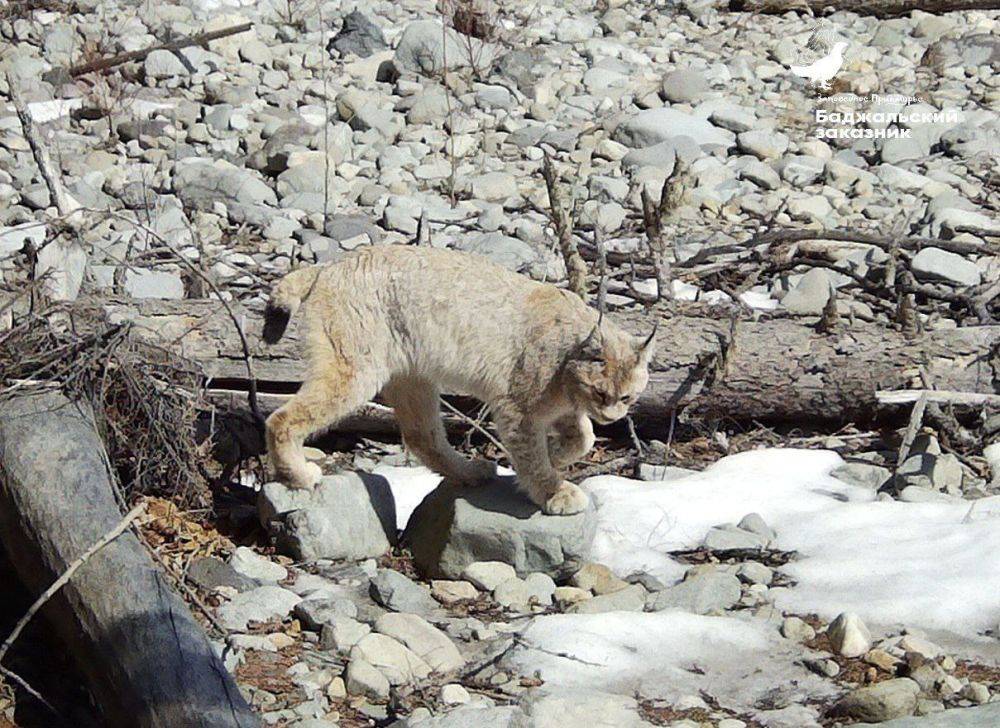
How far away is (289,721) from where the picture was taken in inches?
190

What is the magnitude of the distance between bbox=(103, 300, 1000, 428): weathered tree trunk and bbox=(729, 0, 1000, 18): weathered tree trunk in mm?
7716

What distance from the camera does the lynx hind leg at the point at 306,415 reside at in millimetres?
6180

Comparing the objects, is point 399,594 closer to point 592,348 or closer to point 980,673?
point 592,348

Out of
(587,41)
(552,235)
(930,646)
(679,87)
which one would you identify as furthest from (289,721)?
(587,41)

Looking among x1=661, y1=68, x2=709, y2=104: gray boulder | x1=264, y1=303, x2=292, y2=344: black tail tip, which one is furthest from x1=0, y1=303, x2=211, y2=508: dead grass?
x1=661, y1=68, x2=709, y2=104: gray boulder

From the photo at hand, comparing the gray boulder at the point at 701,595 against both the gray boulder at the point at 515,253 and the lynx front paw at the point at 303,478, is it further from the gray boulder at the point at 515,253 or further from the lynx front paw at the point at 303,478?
the gray boulder at the point at 515,253

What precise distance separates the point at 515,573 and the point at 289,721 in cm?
159

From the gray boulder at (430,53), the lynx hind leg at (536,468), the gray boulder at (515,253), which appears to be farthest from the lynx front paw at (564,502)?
the gray boulder at (430,53)

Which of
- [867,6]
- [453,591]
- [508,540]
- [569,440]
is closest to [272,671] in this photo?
[453,591]

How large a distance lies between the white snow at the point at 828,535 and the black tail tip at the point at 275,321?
68.4 inches

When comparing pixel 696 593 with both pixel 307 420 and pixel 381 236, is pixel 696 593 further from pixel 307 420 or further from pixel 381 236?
pixel 381 236

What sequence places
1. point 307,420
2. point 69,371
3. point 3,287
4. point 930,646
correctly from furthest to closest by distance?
point 3,287
point 307,420
point 69,371
point 930,646

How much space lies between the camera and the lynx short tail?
20.7 feet

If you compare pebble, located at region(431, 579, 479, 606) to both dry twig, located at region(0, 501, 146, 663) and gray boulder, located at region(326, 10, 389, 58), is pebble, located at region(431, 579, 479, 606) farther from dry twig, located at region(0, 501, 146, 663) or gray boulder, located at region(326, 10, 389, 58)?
gray boulder, located at region(326, 10, 389, 58)
